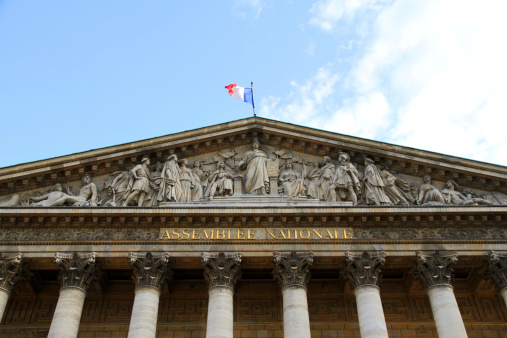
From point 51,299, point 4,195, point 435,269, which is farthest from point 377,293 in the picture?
point 4,195

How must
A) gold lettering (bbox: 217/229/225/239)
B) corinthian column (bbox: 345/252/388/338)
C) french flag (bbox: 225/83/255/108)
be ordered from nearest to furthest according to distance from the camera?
1. corinthian column (bbox: 345/252/388/338)
2. gold lettering (bbox: 217/229/225/239)
3. french flag (bbox: 225/83/255/108)

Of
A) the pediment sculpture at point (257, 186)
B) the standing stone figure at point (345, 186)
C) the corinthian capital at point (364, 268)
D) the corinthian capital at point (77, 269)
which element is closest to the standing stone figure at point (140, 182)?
the pediment sculpture at point (257, 186)

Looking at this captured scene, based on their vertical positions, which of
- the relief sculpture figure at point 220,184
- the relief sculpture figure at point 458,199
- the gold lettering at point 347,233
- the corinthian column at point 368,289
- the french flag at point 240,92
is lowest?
the corinthian column at point 368,289

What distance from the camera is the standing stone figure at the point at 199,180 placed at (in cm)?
1823

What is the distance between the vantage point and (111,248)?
16.7 metres

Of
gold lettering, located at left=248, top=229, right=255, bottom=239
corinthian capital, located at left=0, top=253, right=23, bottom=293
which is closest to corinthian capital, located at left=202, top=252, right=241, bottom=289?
gold lettering, located at left=248, top=229, right=255, bottom=239

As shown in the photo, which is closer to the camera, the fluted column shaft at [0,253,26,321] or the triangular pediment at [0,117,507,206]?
the fluted column shaft at [0,253,26,321]

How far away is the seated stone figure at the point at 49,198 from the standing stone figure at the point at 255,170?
18.8 feet

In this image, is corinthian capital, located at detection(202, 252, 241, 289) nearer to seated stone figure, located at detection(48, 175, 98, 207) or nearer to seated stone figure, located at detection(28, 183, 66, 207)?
seated stone figure, located at detection(48, 175, 98, 207)

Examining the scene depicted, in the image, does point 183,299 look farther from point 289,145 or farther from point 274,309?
point 289,145

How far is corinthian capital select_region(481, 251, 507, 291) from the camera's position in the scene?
16.3 metres

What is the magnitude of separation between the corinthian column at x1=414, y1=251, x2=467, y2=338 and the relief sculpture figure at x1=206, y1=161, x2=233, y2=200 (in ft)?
20.2

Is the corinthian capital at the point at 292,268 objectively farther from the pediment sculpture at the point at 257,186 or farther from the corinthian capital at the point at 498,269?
the corinthian capital at the point at 498,269

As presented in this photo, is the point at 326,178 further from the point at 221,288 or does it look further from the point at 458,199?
the point at 221,288
